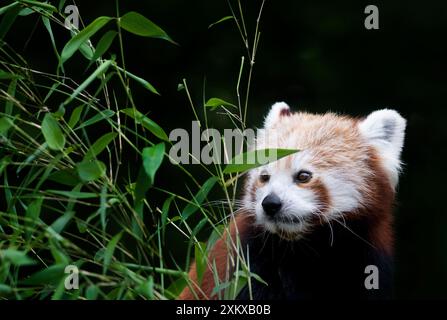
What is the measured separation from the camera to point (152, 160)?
2244 millimetres

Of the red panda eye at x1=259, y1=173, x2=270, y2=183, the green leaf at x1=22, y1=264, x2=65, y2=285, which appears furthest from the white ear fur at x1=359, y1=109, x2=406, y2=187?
the green leaf at x1=22, y1=264, x2=65, y2=285

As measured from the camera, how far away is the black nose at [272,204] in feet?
9.52

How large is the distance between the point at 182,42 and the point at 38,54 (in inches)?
37.8

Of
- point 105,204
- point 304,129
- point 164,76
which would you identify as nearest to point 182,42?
point 164,76

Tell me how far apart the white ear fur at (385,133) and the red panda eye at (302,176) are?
0.39m

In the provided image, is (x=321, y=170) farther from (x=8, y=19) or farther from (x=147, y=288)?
(x=8, y=19)

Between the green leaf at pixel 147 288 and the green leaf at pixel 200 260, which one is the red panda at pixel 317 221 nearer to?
the green leaf at pixel 200 260

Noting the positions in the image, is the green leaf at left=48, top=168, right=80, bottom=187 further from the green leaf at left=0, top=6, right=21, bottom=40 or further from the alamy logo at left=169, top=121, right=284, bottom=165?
the green leaf at left=0, top=6, right=21, bottom=40

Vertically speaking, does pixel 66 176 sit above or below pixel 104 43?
below

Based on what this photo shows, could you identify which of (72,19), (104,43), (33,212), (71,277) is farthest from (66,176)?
(72,19)

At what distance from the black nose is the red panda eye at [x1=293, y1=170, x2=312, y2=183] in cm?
15

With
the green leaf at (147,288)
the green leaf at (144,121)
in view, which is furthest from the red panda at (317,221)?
the green leaf at (147,288)

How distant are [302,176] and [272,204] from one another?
20cm
